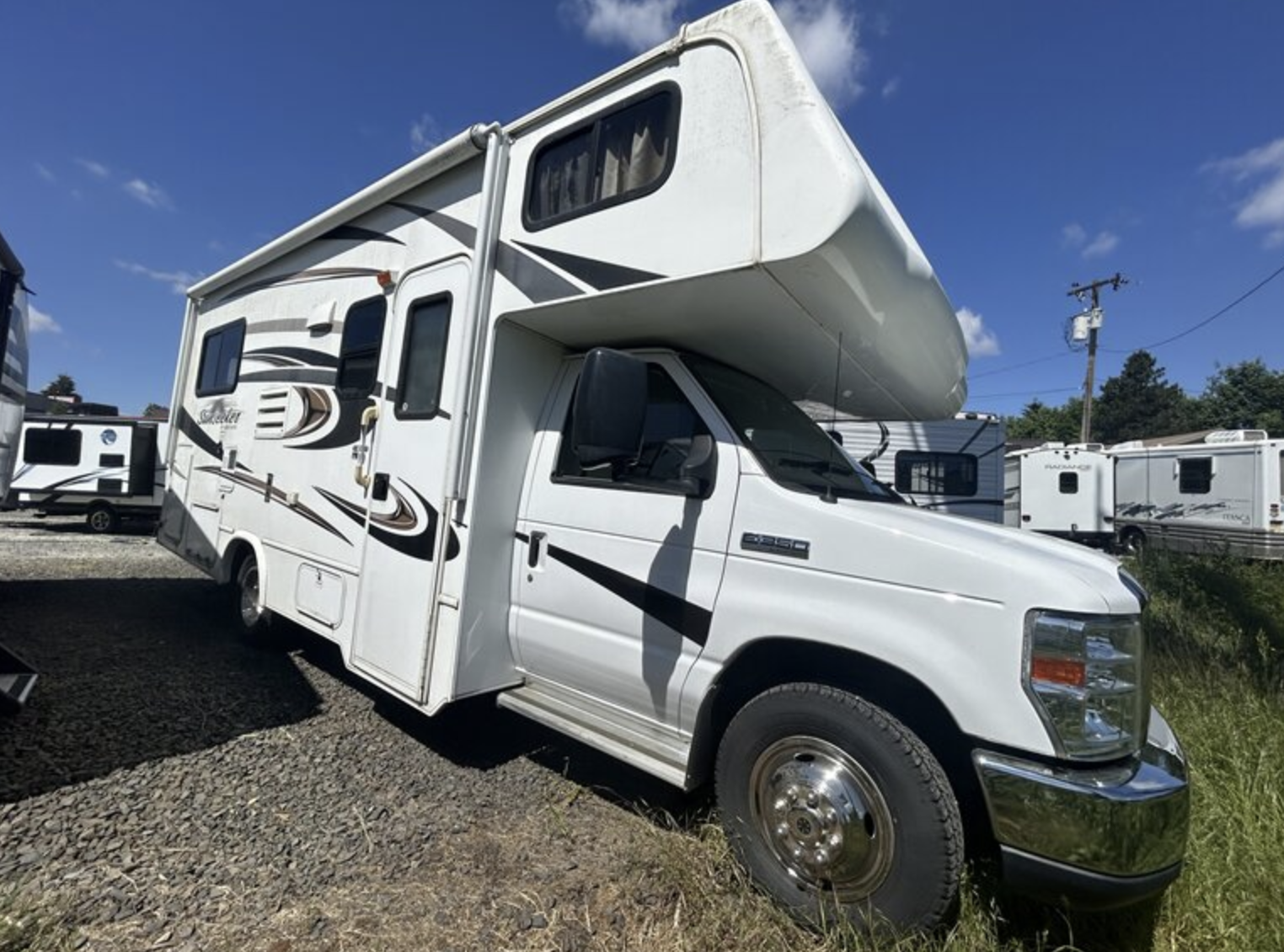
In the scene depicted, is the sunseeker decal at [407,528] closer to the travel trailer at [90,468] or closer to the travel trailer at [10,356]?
the travel trailer at [10,356]

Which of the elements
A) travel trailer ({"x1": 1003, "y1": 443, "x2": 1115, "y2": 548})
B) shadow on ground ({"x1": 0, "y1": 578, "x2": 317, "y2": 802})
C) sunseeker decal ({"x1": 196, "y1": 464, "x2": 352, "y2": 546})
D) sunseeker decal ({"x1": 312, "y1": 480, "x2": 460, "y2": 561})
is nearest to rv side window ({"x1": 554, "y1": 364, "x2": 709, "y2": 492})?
sunseeker decal ({"x1": 312, "y1": 480, "x2": 460, "y2": 561})

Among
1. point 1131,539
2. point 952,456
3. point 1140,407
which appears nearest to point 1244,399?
point 1140,407

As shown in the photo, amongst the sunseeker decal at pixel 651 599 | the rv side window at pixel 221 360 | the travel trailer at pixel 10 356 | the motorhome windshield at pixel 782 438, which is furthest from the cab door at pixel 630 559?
the travel trailer at pixel 10 356

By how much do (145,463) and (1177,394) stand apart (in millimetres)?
67926

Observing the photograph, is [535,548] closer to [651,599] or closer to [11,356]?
[651,599]

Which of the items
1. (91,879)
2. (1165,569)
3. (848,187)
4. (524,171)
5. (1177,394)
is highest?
(1177,394)

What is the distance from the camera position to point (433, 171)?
3.85 m

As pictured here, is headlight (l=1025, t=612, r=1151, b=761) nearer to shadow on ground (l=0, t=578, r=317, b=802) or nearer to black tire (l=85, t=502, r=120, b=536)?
shadow on ground (l=0, t=578, r=317, b=802)

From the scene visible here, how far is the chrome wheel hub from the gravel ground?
21.0 inches

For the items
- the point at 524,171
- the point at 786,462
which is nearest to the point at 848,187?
the point at 786,462

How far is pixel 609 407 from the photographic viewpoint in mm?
2660

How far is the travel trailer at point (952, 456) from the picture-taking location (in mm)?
11406

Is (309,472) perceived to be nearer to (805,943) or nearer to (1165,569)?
(805,943)

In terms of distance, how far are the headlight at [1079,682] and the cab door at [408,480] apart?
261 cm
